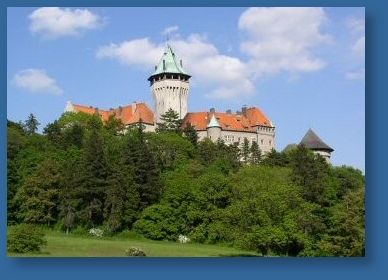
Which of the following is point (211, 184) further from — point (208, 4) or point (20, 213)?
point (208, 4)

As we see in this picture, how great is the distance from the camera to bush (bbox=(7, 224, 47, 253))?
10.1 meters

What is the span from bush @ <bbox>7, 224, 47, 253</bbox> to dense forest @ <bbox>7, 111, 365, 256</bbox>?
439mm

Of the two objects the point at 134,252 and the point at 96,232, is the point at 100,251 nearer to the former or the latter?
the point at 134,252

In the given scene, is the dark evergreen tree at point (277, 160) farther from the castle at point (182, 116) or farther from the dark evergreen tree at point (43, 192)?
the dark evergreen tree at point (43, 192)

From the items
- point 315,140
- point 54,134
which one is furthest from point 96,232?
point 54,134

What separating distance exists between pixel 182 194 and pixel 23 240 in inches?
370

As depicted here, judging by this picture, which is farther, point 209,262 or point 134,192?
point 134,192

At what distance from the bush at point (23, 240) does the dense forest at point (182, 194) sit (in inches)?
17.3

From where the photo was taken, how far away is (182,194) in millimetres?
19500

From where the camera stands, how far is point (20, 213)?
13.4 m

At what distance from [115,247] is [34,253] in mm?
2019

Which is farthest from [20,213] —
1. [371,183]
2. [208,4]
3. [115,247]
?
[371,183]

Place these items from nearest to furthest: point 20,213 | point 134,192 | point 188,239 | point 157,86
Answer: point 20,213 < point 188,239 < point 134,192 < point 157,86

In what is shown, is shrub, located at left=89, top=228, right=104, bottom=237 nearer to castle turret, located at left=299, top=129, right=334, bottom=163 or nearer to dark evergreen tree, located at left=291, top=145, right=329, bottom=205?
dark evergreen tree, located at left=291, top=145, right=329, bottom=205
